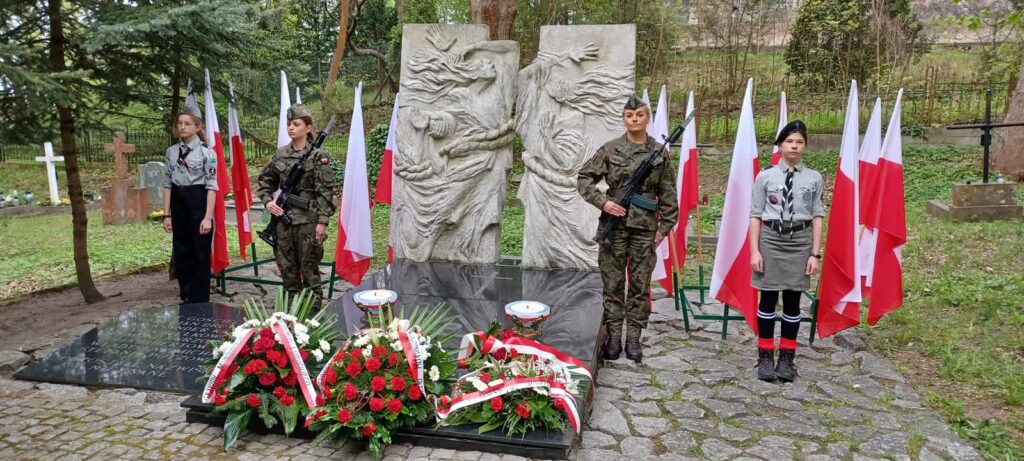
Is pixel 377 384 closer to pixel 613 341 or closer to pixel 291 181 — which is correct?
pixel 613 341

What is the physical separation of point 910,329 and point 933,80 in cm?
926

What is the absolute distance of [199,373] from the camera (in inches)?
158

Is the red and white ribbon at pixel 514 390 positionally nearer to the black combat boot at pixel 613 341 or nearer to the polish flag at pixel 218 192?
the black combat boot at pixel 613 341

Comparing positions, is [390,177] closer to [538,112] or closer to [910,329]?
[538,112]

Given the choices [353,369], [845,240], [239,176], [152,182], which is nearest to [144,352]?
[353,369]

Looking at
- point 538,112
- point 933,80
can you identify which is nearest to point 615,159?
point 538,112

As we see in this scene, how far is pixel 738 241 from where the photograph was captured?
15.1ft

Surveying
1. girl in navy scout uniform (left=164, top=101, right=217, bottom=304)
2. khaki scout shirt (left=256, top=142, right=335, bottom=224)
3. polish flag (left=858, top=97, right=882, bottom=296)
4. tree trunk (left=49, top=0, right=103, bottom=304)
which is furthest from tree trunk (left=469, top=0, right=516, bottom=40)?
polish flag (left=858, top=97, right=882, bottom=296)

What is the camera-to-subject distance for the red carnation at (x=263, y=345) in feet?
11.2

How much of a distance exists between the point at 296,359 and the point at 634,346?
2192mm

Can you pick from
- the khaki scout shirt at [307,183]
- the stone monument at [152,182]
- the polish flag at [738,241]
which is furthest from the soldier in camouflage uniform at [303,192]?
the stone monument at [152,182]

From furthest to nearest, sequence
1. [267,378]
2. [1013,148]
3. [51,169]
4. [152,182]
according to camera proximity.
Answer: [51,169] < [152,182] < [1013,148] < [267,378]

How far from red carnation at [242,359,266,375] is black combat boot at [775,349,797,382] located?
3.00 m

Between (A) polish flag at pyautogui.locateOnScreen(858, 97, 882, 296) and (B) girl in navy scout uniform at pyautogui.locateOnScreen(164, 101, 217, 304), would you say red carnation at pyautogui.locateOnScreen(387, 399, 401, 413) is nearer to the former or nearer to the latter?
(B) girl in navy scout uniform at pyautogui.locateOnScreen(164, 101, 217, 304)
